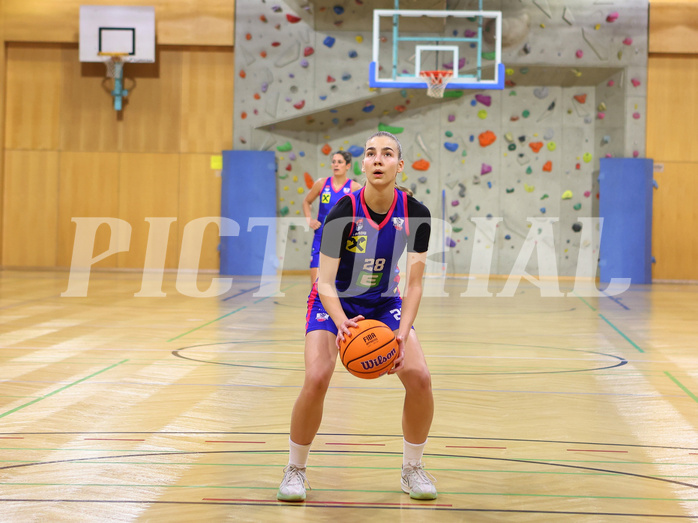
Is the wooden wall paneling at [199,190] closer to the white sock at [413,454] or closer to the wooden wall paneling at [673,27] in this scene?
the wooden wall paneling at [673,27]

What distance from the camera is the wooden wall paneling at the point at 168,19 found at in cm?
1588

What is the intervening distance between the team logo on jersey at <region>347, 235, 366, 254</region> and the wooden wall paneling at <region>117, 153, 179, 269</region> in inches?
533

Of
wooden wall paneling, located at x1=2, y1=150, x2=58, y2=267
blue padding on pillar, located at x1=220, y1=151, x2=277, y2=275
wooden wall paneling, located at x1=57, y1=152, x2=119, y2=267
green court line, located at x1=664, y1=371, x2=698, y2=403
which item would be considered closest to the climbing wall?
blue padding on pillar, located at x1=220, y1=151, x2=277, y2=275

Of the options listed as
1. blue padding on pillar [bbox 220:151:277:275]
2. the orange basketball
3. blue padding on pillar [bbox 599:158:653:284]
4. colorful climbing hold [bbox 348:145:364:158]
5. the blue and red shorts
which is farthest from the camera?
colorful climbing hold [bbox 348:145:364:158]

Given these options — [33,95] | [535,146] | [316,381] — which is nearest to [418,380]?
[316,381]

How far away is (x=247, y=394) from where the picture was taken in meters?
4.98

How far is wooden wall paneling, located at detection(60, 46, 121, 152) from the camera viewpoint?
16203 millimetres

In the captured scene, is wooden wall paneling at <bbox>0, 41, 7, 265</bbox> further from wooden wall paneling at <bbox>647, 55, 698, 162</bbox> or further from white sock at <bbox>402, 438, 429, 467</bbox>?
white sock at <bbox>402, 438, 429, 467</bbox>

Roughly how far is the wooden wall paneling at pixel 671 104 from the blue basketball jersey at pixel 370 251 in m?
14.1

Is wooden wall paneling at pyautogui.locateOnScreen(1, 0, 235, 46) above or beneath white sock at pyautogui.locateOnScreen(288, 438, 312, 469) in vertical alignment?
above

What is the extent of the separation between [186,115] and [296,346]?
10527mm

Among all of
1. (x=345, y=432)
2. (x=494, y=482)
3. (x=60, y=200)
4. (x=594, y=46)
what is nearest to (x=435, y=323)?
(x=345, y=432)

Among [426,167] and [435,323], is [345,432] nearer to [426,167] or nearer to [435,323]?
[435,323]

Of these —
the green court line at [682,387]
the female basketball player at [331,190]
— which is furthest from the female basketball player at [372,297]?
the female basketball player at [331,190]
